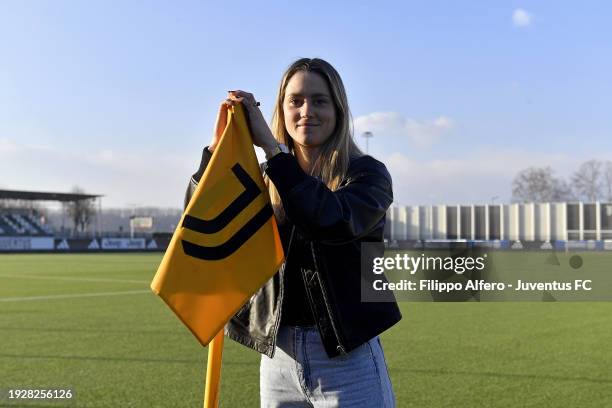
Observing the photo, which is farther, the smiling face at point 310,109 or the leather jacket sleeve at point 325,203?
the smiling face at point 310,109

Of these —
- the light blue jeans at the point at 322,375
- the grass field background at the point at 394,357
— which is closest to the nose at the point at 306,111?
the light blue jeans at the point at 322,375

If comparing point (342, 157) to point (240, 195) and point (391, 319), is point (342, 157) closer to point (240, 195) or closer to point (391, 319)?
point (240, 195)

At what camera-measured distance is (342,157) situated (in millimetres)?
1979

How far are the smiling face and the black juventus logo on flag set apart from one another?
22 centimetres

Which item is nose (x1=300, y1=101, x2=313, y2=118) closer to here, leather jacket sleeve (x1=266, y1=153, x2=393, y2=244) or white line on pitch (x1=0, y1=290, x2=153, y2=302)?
leather jacket sleeve (x1=266, y1=153, x2=393, y2=244)

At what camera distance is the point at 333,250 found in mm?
1916

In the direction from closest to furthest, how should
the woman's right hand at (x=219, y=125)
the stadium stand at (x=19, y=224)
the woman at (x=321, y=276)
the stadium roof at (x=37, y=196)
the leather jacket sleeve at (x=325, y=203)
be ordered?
the leather jacket sleeve at (x=325, y=203), the woman at (x=321, y=276), the woman's right hand at (x=219, y=125), the stadium roof at (x=37, y=196), the stadium stand at (x=19, y=224)

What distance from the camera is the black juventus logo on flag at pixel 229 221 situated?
192 centimetres

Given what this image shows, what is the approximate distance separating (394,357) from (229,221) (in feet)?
16.7

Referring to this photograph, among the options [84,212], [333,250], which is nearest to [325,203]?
[333,250]

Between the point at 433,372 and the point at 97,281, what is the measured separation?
42.8 feet

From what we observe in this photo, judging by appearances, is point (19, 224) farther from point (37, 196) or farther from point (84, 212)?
point (84, 212)

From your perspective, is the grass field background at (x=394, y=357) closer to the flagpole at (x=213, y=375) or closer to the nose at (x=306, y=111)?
the flagpole at (x=213, y=375)

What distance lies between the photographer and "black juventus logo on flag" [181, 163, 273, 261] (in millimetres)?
1923
